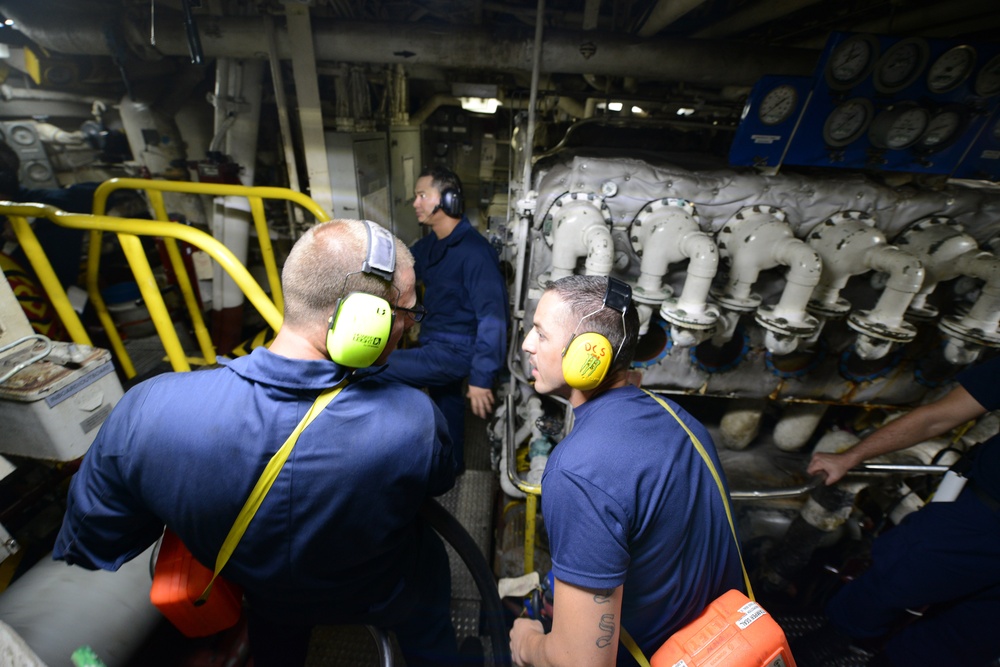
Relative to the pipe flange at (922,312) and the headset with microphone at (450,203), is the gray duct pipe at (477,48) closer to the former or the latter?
the headset with microphone at (450,203)

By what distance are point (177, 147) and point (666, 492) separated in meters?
5.39

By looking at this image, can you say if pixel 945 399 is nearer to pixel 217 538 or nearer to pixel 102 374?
pixel 217 538

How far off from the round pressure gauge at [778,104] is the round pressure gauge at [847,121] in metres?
0.21

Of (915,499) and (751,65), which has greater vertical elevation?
(751,65)

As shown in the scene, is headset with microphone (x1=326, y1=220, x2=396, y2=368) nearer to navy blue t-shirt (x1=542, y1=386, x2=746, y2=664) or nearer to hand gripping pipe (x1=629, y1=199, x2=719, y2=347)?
navy blue t-shirt (x1=542, y1=386, x2=746, y2=664)

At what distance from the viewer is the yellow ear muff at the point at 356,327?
99 centimetres

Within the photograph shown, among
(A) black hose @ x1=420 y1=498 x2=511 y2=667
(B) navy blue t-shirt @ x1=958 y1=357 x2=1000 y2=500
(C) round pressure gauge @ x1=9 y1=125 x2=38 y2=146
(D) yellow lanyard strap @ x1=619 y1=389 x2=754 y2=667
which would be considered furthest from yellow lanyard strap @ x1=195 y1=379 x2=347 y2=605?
(C) round pressure gauge @ x1=9 y1=125 x2=38 y2=146

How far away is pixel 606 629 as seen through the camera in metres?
1.01

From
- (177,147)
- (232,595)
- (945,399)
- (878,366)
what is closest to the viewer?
(232,595)

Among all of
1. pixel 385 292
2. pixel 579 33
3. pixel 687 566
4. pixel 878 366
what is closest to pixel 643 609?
pixel 687 566

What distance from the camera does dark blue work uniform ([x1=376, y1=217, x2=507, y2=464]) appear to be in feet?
7.85

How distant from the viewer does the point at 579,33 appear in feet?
7.95

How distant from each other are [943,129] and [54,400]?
3950 mm

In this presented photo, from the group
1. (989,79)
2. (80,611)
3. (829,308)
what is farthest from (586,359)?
(989,79)
